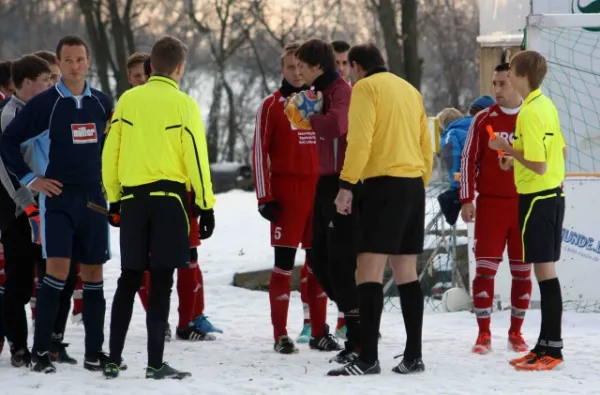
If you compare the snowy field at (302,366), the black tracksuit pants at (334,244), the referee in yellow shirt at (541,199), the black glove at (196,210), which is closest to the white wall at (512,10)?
the snowy field at (302,366)

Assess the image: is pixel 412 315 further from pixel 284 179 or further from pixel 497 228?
pixel 284 179

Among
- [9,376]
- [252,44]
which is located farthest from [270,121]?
[252,44]

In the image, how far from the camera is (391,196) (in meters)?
6.57

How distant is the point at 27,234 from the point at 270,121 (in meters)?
1.74

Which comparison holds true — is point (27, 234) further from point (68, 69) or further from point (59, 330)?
point (68, 69)

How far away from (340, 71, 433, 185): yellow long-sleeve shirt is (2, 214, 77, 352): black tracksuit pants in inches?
80.8

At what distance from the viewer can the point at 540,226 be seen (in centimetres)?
694

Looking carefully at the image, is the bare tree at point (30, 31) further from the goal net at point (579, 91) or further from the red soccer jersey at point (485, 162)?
the red soccer jersey at point (485, 162)

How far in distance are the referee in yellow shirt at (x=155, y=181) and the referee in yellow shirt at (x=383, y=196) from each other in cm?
87

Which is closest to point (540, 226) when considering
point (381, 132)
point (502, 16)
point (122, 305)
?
point (381, 132)

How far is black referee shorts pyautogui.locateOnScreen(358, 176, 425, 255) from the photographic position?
656cm

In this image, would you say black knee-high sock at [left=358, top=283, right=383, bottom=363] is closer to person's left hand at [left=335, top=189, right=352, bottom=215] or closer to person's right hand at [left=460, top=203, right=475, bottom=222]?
person's left hand at [left=335, top=189, right=352, bottom=215]

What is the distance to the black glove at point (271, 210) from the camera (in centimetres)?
760

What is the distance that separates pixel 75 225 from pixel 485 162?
2.78m
